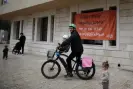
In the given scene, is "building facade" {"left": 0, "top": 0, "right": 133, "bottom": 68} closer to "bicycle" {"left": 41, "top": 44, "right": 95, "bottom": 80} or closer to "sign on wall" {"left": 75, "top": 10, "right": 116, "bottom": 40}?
"sign on wall" {"left": 75, "top": 10, "right": 116, "bottom": 40}

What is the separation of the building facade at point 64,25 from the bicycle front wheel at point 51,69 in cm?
362

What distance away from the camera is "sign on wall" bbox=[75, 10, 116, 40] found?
9.61m

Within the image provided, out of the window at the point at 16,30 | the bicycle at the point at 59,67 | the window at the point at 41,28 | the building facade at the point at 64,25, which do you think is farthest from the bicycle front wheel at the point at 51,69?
the window at the point at 16,30

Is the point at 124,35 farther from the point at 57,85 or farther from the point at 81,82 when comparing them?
the point at 57,85

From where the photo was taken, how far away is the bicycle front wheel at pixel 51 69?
6.76m

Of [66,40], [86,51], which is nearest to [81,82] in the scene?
[66,40]

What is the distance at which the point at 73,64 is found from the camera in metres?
6.95

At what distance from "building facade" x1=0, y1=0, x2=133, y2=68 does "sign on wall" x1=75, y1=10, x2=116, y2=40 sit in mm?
251

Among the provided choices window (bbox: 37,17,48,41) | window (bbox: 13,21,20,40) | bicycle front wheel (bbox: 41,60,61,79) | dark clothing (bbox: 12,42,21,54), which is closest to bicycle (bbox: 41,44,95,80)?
bicycle front wheel (bbox: 41,60,61,79)

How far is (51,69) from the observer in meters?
6.82

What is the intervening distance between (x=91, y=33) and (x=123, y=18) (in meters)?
1.97

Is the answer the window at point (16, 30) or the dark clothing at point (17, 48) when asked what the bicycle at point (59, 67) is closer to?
the dark clothing at point (17, 48)

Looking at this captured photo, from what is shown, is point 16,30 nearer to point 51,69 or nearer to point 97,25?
point 97,25

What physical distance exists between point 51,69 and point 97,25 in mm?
4427
